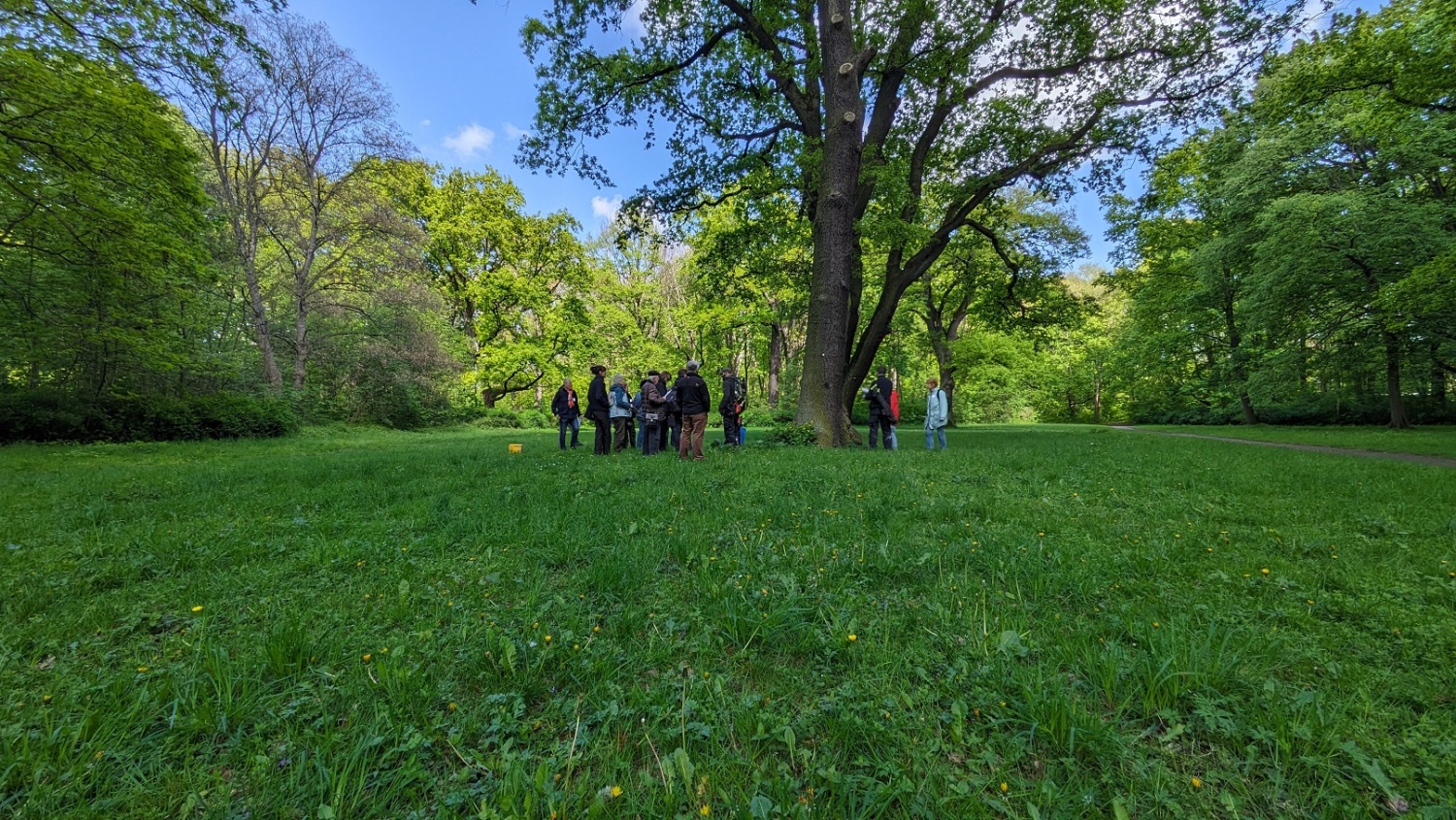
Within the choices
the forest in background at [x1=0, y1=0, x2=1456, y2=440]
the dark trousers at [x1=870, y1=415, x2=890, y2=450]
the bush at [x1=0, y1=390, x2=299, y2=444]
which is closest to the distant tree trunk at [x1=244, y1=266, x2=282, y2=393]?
the forest in background at [x1=0, y1=0, x2=1456, y2=440]

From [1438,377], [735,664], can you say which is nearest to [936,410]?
[735,664]

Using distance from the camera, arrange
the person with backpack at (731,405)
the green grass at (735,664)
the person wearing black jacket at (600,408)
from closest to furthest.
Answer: the green grass at (735,664) → the person wearing black jacket at (600,408) → the person with backpack at (731,405)

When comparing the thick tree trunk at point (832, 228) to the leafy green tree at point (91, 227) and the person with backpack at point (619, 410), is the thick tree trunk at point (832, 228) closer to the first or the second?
the person with backpack at point (619, 410)

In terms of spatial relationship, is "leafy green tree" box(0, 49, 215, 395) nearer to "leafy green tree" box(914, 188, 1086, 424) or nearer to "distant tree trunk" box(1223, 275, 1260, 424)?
"leafy green tree" box(914, 188, 1086, 424)

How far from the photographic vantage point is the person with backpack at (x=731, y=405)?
447 inches

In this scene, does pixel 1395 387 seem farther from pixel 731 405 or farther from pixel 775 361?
pixel 775 361

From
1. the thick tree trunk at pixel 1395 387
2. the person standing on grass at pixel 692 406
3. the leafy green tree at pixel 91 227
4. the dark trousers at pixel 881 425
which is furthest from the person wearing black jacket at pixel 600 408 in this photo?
the thick tree trunk at pixel 1395 387

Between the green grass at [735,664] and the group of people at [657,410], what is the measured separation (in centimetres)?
483

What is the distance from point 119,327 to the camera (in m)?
13.3

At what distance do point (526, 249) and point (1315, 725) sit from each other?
33.9 m

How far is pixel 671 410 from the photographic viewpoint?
10.8 meters

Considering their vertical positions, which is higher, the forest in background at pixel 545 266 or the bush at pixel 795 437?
the forest in background at pixel 545 266

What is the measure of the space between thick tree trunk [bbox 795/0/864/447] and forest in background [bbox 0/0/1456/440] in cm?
84

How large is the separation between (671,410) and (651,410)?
42 cm
